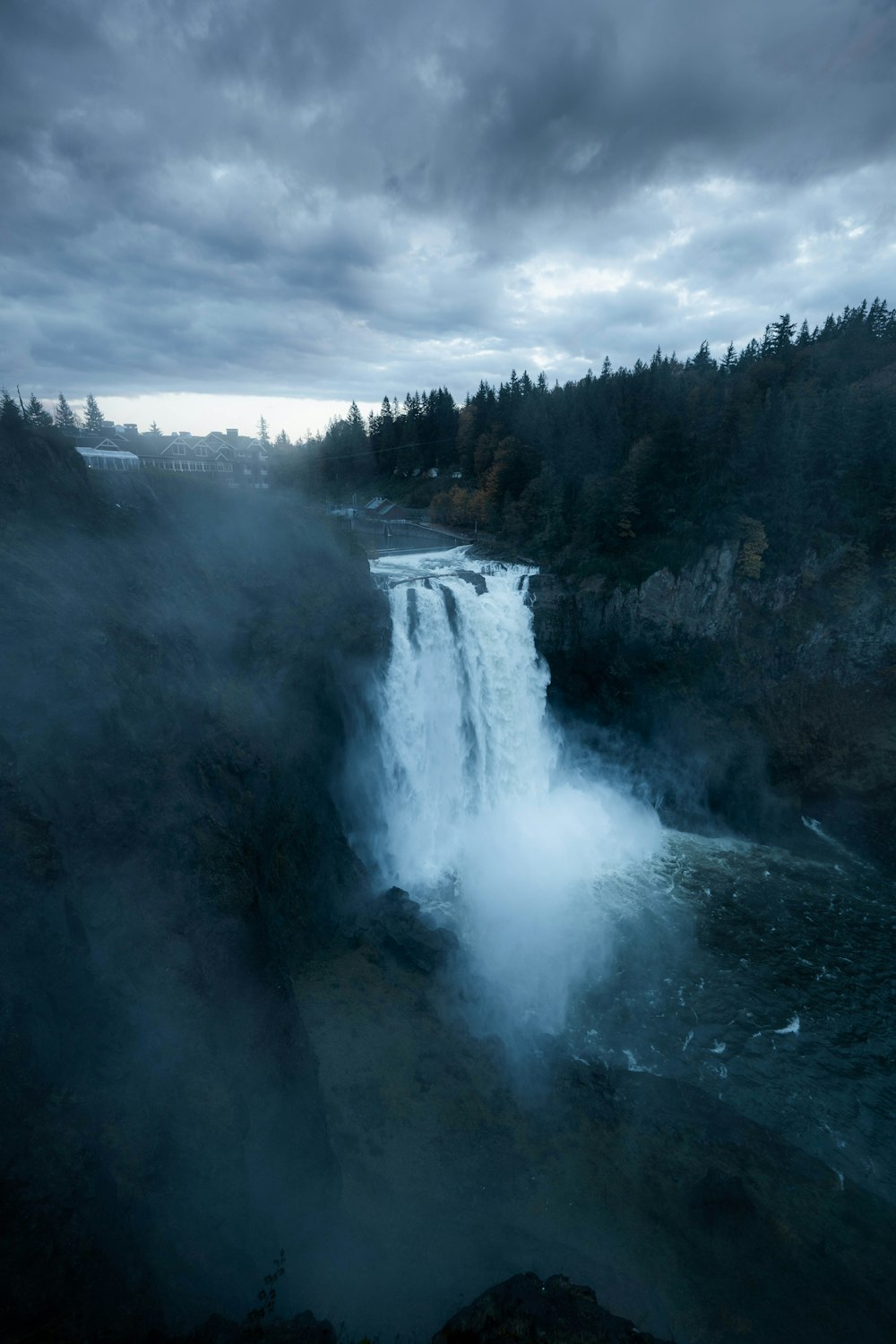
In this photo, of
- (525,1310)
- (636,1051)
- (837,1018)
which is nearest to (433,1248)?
(525,1310)

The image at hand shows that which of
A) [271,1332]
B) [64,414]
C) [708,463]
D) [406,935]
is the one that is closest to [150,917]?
[271,1332]

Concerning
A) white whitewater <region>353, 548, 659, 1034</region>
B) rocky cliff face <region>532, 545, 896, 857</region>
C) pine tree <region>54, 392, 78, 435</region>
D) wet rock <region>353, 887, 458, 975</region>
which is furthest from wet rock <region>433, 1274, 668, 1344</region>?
pine tree <region>54, 392, 78, 435</region>

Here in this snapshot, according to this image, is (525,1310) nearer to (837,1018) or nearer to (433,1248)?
(433,1248)

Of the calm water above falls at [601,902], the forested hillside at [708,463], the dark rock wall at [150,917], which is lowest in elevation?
the calm water above falls at [601,902]

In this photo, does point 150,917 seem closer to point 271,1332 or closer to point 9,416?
point 271,1332

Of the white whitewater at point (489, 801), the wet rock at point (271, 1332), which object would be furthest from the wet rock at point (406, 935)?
the wet rock at point (271, 1332)

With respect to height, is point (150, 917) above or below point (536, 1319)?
above

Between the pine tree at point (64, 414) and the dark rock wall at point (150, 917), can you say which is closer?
the dark rock wall at point (150, 917)

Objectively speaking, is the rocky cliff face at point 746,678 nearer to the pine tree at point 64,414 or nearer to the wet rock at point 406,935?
the wet rock at point 406,935
